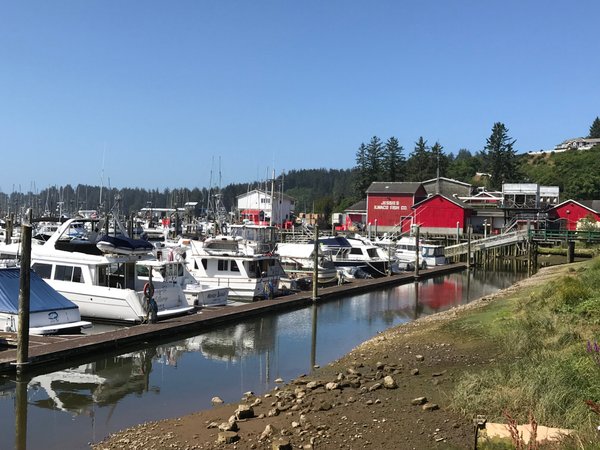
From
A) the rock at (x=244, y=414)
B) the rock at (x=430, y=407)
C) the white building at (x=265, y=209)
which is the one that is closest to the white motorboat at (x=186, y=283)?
the white building at (x=265, y=209)

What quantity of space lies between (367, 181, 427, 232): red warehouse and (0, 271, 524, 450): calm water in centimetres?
5178

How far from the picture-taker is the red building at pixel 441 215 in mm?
73844

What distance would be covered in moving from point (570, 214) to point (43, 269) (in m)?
66.2

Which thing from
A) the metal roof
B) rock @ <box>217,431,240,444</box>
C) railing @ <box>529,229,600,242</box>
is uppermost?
the metal roof

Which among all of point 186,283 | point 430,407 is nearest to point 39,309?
point 186,283

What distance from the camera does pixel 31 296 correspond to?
19.9 m

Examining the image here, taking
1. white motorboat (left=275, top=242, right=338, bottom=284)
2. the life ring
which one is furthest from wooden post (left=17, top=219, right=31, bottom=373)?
white motorboat (left=275, top=242, right=338, bottom=284)

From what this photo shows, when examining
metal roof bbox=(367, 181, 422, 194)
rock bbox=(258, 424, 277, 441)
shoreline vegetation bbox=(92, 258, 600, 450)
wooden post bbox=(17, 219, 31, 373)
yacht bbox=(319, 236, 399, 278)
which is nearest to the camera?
shoreline vegetation bbox=(92, 258, 600, 450)

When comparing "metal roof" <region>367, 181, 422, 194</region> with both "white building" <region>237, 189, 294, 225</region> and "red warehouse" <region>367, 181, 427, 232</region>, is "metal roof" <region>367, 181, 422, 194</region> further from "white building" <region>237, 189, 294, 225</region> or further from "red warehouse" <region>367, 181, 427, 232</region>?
"white building" <region>237, 189, 294, 225</region>

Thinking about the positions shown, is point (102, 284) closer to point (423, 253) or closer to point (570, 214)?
point (423, 253)

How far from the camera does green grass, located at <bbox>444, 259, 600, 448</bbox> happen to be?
9625 mm

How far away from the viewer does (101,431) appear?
13305 millimetres

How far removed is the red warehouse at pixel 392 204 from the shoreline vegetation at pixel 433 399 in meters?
63.0

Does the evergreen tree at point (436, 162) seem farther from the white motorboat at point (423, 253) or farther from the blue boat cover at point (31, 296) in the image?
the blue boat cover at point (31, 296)
